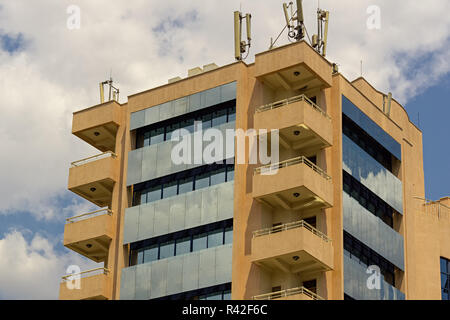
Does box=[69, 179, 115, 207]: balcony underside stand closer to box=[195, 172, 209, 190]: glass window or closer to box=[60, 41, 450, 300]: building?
box=[60, 41, 450, 300]: building

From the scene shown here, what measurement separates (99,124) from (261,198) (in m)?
16.9

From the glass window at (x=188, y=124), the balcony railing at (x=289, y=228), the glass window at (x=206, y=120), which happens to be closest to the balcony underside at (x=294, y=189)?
the balcony railing at (x=289, y=228)

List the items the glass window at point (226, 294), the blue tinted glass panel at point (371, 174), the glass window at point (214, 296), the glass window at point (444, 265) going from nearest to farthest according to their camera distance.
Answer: the glass window at point (226, 294) → the glass window at point (214, 296) → the blue tinted glass panel at point (371, 174) → the glass window at point (444, 265)

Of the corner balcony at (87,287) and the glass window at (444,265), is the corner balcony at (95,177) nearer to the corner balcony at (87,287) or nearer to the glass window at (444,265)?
the corner balcony at (87,287)

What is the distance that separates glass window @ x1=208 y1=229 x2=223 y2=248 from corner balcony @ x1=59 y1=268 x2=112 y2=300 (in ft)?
28.9

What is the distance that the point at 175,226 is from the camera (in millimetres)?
75625

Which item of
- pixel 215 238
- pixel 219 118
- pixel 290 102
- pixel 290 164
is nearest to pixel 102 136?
pixel 219 118

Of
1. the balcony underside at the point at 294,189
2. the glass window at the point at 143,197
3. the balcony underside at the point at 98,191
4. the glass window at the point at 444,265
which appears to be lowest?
the glass window at the point at 444,265

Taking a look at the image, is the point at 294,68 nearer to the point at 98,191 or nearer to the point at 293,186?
the point at 293,186

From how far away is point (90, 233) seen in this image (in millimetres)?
80062

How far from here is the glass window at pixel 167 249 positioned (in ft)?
247

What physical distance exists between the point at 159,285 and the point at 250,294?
736cm

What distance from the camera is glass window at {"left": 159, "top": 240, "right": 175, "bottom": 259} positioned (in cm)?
7544

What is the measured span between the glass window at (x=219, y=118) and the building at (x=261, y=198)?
9 centimetres
